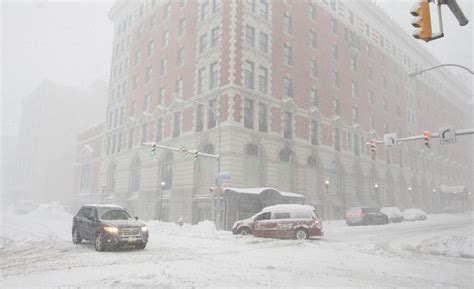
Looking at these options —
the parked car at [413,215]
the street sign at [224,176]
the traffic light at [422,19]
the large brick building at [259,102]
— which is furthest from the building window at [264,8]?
the traffic light at [422,19]

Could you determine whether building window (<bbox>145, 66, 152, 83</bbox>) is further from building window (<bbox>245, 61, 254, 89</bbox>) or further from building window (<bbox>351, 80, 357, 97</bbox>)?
building window (<bbox>351, 80, 357, 97</bbox>)

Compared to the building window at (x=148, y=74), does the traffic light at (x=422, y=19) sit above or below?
below

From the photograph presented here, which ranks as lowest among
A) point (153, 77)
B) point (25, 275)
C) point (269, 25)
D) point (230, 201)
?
point (25, 275)

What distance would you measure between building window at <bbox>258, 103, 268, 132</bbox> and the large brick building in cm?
9

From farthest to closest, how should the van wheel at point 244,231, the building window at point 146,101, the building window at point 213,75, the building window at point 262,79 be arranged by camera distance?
the building window at point 146,101 < the building window at point 262,79 < the building window at point 213,75 < the van wheel at point 244,231

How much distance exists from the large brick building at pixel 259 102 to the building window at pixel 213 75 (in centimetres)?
16

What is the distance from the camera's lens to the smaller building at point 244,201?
83.0 feet

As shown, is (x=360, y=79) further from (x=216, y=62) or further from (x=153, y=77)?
(x=153, y=77)

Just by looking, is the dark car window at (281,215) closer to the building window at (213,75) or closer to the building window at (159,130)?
the building window at (213,75)

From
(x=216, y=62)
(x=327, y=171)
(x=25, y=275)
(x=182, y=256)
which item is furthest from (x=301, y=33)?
(x=25, y=275)

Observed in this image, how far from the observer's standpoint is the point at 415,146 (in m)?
57.4

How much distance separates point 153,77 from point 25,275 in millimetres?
33927

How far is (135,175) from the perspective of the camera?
40469 mm

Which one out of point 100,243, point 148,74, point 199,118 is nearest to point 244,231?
point 100,243
